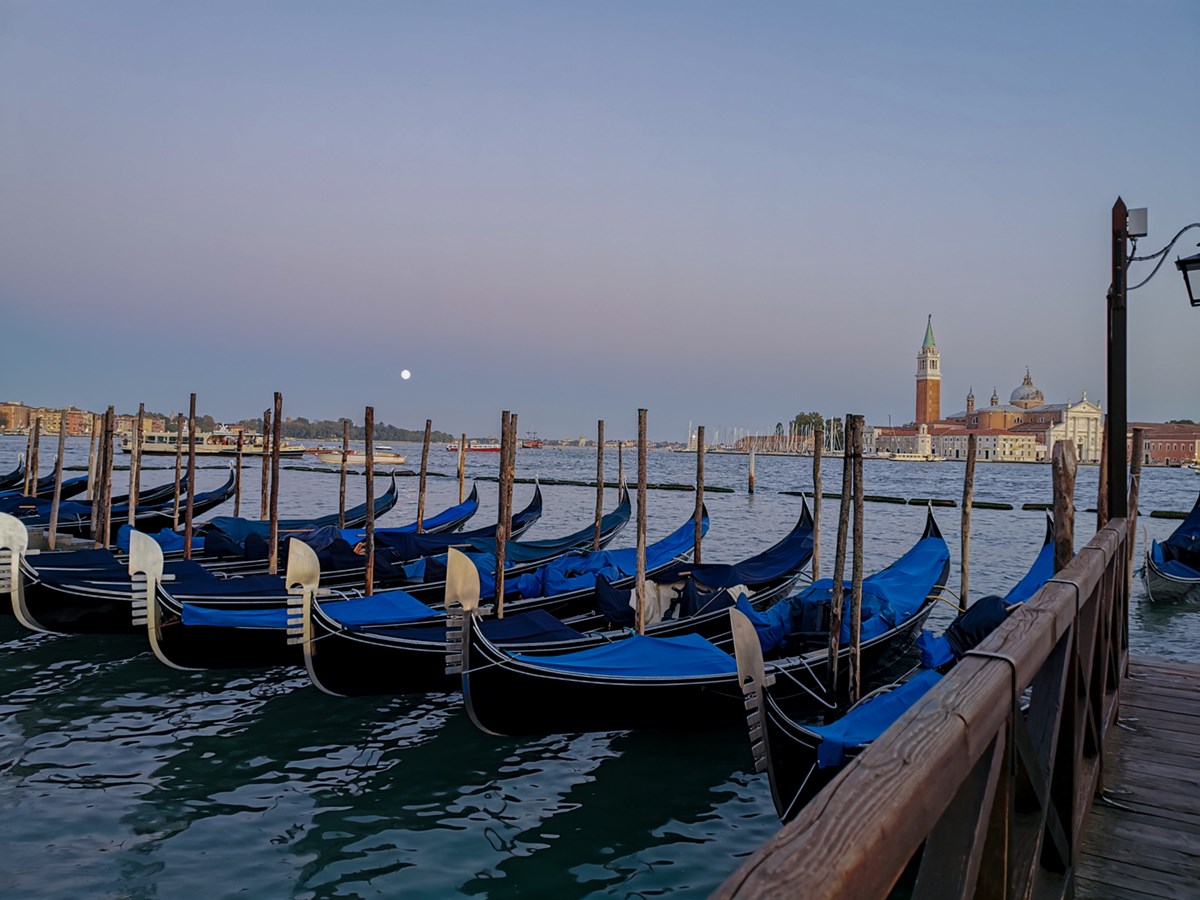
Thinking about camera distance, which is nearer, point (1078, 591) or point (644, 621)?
point (1078, 591)

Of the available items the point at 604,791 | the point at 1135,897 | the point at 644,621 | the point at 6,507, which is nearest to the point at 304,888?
the point at 604,791

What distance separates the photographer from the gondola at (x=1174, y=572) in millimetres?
9789

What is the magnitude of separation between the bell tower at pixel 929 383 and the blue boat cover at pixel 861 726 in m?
92.1

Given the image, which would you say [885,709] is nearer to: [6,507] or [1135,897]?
[1135,897]

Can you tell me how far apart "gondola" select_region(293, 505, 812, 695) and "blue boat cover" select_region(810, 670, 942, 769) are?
2.19m

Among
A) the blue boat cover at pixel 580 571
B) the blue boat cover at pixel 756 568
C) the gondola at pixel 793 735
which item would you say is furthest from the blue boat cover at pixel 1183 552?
the gondola at pixel 793 735

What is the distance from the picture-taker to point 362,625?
18.3 ft

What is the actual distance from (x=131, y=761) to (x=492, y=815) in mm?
1932

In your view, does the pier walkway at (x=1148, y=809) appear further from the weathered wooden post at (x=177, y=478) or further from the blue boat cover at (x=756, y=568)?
the weathered wooden post at (x=177, y=478)

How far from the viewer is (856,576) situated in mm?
5051

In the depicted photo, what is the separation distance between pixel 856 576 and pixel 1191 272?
2.30 meters

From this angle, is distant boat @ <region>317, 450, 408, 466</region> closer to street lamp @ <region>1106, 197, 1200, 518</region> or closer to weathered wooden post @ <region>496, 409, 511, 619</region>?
weathered wooden post @ <region>496, 409, 511, 619</region>

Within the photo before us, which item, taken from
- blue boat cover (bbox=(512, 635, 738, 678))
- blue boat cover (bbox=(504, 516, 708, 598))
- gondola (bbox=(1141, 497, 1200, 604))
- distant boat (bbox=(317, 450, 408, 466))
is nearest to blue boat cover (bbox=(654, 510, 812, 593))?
blue boat cover (bbox=(504, 516, 708, 598))

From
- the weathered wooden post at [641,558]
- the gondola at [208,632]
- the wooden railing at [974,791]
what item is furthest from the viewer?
the weathered wooden post at [641,558]
